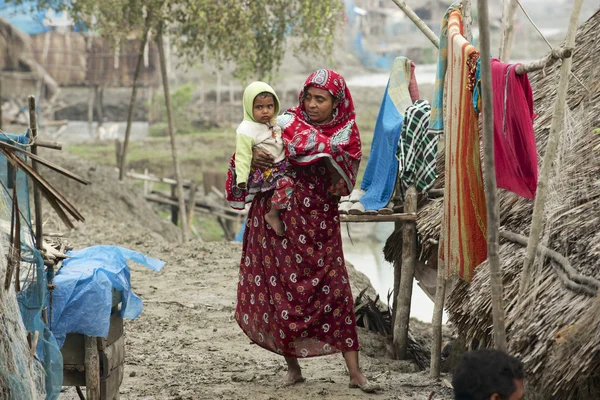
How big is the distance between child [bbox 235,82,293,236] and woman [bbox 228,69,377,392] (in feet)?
0.15

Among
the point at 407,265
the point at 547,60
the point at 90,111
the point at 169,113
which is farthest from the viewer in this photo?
the point at 90,111

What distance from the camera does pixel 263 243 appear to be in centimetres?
469

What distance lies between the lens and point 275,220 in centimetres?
459

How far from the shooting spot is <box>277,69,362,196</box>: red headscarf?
4.48 meters

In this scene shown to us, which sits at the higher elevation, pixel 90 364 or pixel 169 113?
pixel 169 113

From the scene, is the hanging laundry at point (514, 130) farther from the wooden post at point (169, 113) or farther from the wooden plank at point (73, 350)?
the wooden post at point (169, 113)

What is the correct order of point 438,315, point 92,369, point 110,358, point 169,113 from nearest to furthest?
point 92,369 → point 110,358 → point 438,315 → point 169,113

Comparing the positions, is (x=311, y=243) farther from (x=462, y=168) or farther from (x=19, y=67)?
(x=19, y=67)

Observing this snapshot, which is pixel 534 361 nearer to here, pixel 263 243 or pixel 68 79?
pixel 263 243

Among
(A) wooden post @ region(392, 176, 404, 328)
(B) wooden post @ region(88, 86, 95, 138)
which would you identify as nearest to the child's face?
(A) wooden post @ region(392, 176, 404, 328)

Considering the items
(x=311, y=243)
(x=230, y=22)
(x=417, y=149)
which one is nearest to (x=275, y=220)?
(x=311, y=243)

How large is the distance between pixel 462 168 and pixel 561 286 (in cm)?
84

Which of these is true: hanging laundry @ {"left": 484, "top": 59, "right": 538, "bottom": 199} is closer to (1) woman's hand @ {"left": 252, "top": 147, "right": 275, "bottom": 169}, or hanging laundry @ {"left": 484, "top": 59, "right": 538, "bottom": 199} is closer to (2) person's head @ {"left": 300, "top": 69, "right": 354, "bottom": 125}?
(2) person's head @ {"left": 300, "top": 69, "right": 354, "bottom": 125}

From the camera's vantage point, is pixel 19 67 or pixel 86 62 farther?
pixel 86 62
